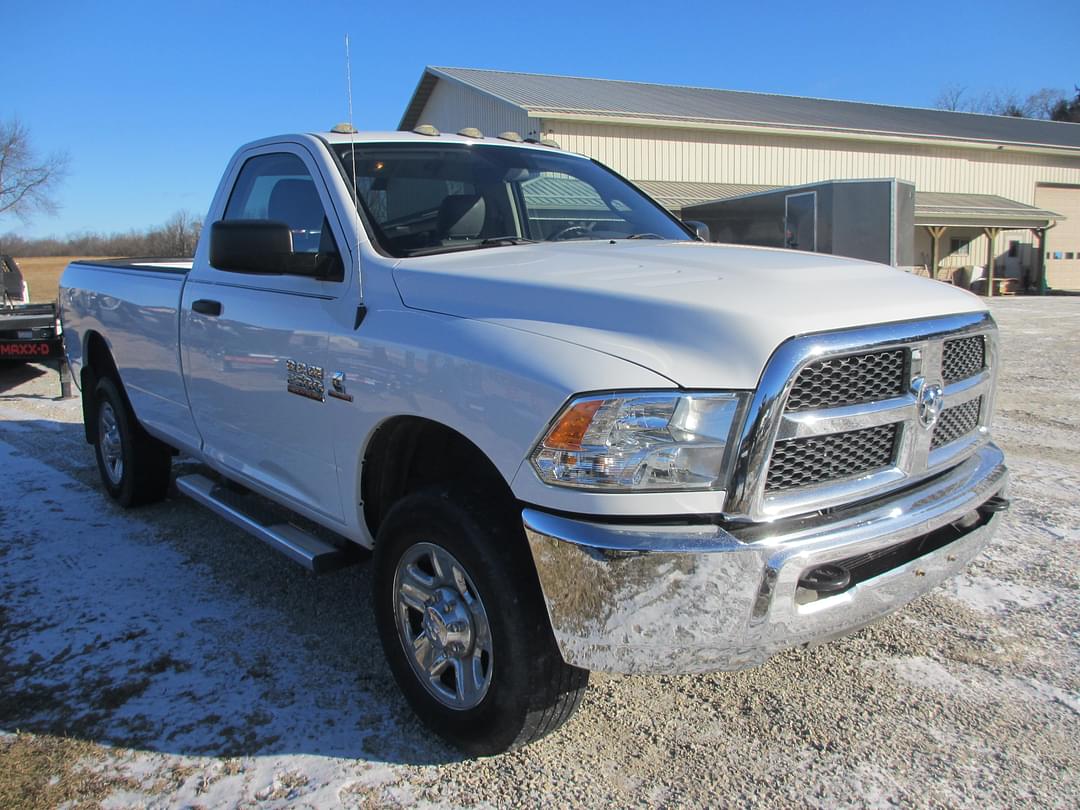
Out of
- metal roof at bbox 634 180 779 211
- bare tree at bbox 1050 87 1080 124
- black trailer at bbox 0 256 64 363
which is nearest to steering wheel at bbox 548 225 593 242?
black trailer at bbox 0 256 64 363

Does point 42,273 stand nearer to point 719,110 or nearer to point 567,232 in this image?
point 719,110

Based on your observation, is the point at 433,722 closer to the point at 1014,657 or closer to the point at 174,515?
the point at 1014,657

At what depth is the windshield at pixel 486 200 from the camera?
3.30 metres

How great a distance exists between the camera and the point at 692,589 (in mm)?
2070

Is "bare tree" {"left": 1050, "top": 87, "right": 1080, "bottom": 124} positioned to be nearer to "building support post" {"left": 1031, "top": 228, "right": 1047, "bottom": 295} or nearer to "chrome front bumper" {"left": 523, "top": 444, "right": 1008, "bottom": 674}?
"building support post" {"left": 1031, "top": 228, "right": 1047, "bottom": 295}

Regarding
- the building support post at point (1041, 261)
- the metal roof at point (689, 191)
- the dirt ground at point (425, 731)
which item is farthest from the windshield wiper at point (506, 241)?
the building support post at point (1041, 261)

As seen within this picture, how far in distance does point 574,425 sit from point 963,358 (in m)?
1.43

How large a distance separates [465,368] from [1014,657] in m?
2.36

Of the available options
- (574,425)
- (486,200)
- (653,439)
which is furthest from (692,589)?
Answer: (486,200)

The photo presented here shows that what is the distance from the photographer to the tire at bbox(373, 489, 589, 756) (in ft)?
7.70

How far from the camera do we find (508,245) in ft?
10.9

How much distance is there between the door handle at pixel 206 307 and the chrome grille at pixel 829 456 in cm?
260

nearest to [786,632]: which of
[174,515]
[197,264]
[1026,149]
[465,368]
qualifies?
[465,368]

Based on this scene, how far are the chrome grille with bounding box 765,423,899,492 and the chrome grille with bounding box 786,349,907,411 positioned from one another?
9cm
